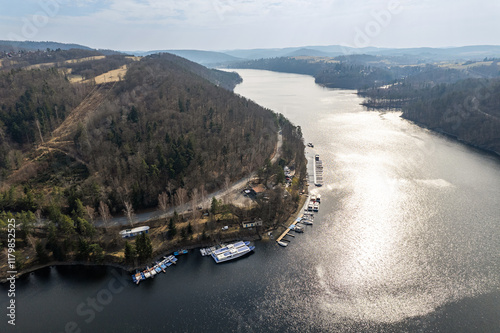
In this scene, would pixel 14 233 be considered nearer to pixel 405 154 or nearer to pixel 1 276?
pixel 1 276

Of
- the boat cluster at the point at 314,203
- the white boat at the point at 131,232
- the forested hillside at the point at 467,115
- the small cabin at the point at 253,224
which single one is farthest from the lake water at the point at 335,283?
the forested hillside at the point at 467,115

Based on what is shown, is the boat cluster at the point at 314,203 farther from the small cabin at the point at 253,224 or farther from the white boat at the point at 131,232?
the white boat at the point at 131,232

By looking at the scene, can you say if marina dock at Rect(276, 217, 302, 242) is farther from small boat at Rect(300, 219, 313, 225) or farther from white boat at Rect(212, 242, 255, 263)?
white boat at Rect(212, 242, 255, 263)

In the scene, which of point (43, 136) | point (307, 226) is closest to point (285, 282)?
point (307, 226)

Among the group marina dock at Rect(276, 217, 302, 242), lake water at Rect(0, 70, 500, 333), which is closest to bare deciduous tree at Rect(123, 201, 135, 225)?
lake water at Rect(0, 70, 500, 333)

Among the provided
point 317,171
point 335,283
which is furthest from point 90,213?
point 317,171

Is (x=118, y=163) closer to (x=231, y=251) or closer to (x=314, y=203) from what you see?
(x=231, y=251)
